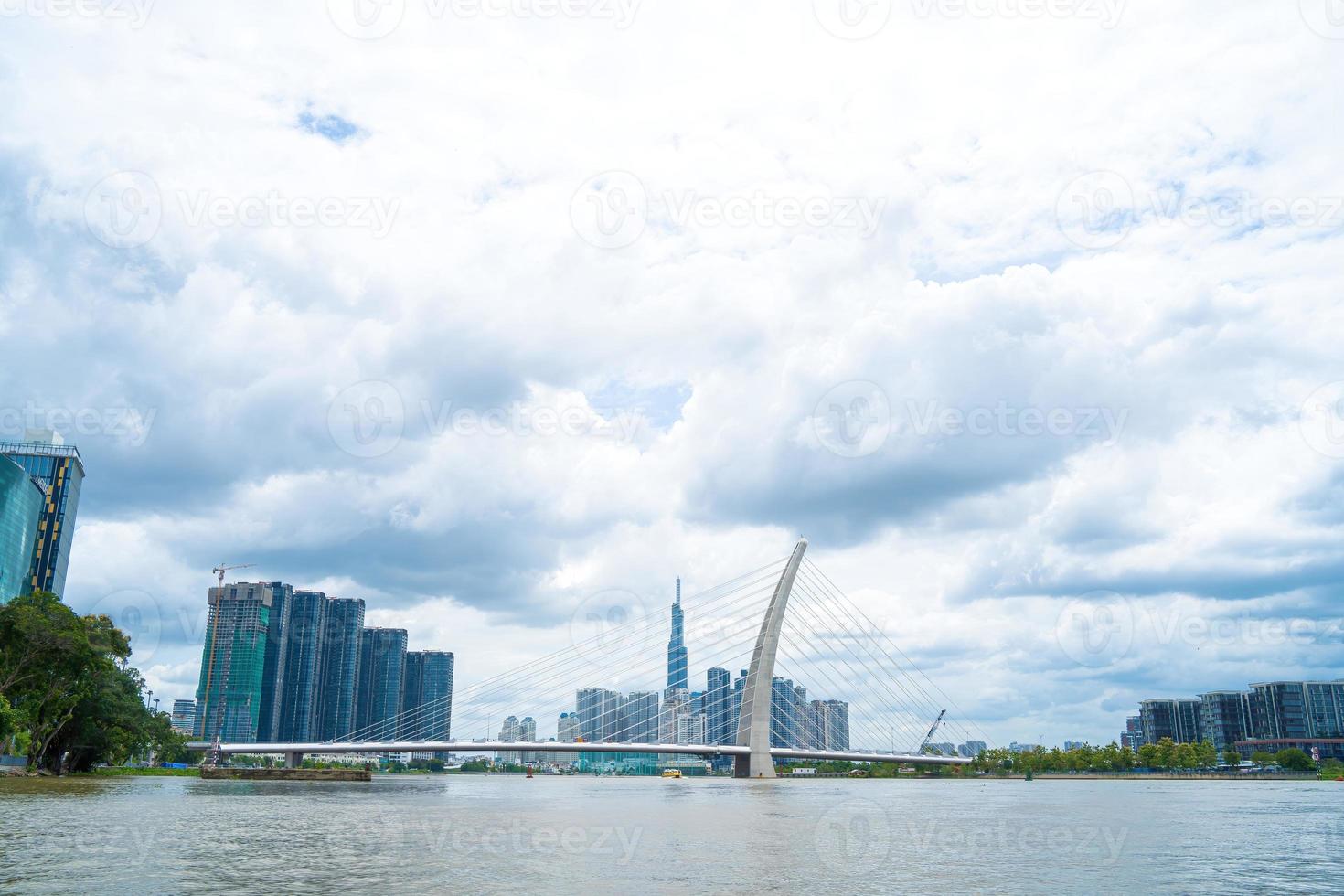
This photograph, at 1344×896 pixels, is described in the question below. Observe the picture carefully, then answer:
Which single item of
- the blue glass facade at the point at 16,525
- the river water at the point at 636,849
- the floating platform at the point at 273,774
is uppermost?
the blue glass facade at the point at 16,525

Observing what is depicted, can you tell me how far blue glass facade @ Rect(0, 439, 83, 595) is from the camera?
165m

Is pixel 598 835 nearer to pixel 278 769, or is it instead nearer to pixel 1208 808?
pixel 1208 808

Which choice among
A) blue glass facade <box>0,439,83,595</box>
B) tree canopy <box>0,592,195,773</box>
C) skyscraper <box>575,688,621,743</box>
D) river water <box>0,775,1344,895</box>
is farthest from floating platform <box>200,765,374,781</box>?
blue glass facade <box>0,439,83,595</box>

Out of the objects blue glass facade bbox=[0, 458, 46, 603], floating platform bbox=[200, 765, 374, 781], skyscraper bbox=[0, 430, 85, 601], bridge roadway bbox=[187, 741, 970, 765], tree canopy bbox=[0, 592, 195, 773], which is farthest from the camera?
skyscraper bbox=[0, 430, 85, 601]

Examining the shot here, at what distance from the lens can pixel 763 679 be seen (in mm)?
105875

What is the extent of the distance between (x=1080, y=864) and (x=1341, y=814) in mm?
36790

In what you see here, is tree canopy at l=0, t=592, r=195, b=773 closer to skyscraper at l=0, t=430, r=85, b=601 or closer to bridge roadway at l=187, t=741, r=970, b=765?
bridge roadway at l=187, t=741, r=970, b=765

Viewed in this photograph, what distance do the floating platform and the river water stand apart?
59.3m

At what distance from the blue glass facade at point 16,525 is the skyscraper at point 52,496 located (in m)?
19.3

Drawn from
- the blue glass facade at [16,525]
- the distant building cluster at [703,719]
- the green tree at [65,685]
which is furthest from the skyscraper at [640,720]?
the blue glass facade at [16,525]

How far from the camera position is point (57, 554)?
167 meters

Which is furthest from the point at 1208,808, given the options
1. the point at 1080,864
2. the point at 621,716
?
the point at 621,716

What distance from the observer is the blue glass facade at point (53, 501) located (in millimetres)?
164750

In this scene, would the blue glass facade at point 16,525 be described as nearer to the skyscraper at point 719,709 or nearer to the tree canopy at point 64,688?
the tree canopy at point 64,688
